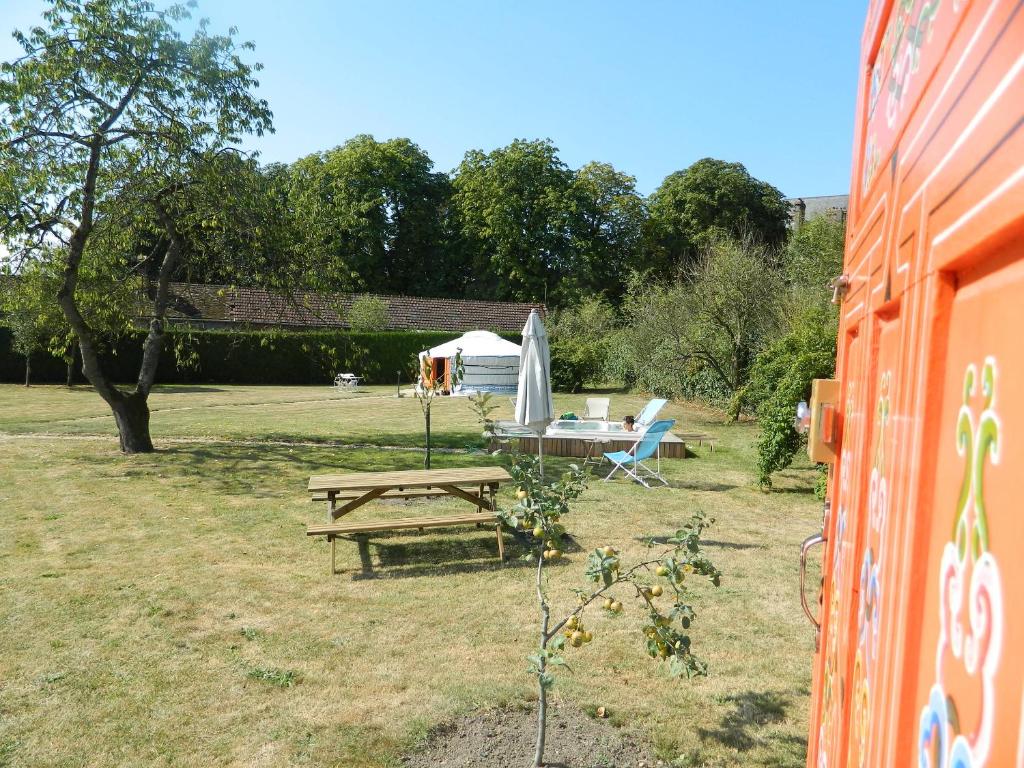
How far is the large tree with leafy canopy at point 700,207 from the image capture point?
48.8 metres

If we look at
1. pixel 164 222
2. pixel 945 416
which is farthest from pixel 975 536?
pixel 164 222

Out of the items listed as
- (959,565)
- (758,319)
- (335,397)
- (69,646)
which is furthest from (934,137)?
(335,397)

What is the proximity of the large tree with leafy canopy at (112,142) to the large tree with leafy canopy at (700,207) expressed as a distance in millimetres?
38815

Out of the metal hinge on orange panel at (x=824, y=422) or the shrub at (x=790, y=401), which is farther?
the shrub at (x=790, y=401)

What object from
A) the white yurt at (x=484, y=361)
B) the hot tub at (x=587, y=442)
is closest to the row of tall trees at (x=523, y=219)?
the white yurt at (x=484, y=361)

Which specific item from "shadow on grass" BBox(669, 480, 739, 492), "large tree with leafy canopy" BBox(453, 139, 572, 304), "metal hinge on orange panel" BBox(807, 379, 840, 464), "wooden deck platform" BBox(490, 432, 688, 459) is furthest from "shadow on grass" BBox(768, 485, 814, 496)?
"large tree with leafy canopy" BBox(453, 139, 572, 304)

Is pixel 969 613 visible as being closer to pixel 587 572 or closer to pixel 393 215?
pixel 587 572

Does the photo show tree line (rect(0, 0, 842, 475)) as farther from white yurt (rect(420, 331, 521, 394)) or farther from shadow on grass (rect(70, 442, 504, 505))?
white yurt (rect(420, 331, 521, 394))

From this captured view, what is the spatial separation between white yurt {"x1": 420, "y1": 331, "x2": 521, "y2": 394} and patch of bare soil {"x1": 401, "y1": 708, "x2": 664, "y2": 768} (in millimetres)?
22672

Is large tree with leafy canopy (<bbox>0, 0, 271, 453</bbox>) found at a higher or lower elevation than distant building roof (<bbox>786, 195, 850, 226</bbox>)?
lower

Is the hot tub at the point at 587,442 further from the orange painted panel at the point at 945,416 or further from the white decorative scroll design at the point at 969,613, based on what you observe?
the white decorative scroll design at the point at 969,613

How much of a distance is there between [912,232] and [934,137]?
0.54 ft

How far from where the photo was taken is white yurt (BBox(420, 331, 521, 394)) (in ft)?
88.2

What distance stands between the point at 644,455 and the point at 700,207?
42157 millimetres
